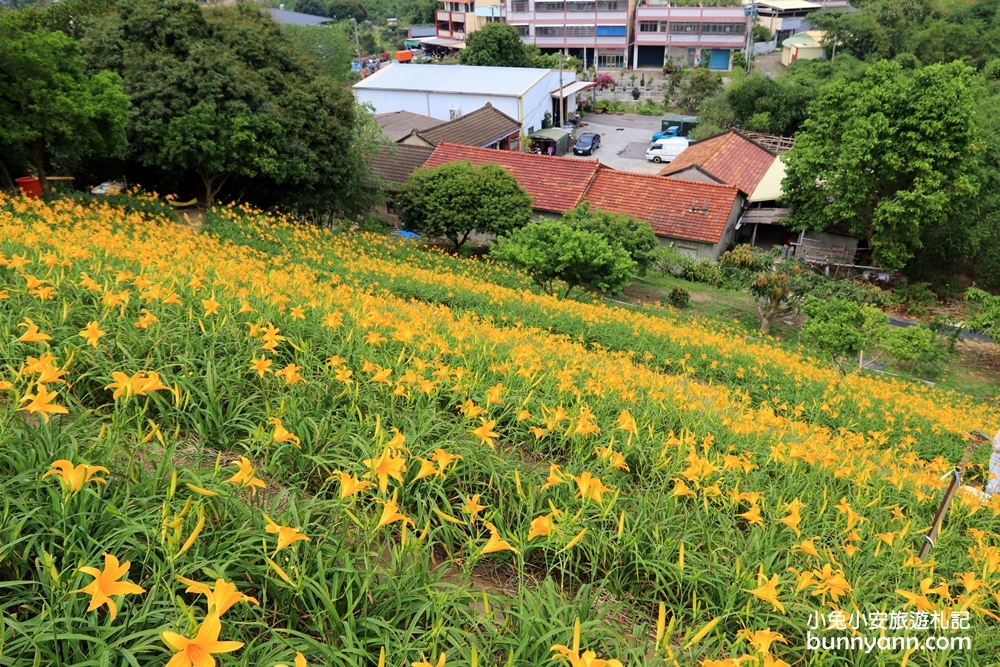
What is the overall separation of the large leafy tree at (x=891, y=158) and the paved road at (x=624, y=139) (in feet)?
33.1

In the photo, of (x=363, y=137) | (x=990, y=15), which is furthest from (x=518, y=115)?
(x=990, y=15)

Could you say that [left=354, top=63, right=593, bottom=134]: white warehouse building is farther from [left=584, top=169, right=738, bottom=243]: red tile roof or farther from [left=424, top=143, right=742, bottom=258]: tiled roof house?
[left=584, top=169, right=738, bottom=243]: red tile roof

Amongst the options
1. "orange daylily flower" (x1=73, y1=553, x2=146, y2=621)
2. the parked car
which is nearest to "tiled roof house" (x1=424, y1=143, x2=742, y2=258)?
the parked car

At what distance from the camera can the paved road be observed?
1194 inches

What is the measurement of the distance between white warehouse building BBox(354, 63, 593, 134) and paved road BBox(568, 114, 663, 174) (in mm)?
2587

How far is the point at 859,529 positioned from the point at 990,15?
46451mm

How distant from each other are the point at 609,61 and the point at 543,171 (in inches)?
1346

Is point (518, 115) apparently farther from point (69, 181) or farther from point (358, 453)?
point (358, 453)

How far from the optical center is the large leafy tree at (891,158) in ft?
56.0

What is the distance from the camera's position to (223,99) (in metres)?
12.7

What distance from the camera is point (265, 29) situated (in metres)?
14.5

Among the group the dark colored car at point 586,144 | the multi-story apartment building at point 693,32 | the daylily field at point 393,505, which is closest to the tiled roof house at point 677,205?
the dark colored car at point 586,144

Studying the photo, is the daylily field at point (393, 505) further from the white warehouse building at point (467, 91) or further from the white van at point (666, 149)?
the white warehouse building at point (467, 91)

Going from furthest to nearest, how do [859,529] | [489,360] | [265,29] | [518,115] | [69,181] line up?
[518,115]
[265,29]
[69,181]
[489,360]
[859,529]
